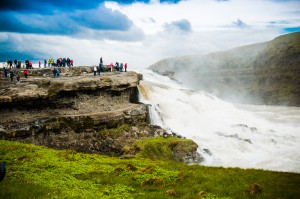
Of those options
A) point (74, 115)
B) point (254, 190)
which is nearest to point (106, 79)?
point (74, 115)

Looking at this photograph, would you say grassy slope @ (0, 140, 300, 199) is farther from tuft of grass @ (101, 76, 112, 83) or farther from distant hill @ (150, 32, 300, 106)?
distant hill @ (150, 32, 300, 106)

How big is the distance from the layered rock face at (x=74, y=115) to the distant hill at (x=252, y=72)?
58.7 m

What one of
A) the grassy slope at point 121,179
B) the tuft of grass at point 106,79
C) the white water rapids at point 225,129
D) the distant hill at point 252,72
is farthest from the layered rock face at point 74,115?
the distant hill at point 252,72

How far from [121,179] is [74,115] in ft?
64.7

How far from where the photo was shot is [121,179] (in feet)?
56.4

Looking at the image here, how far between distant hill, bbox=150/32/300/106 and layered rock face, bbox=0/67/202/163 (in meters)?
58.7

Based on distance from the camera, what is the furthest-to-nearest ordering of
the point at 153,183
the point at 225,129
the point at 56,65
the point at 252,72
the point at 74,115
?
the point at 252,72
the point at 56,65
the point at 225,129
the point at 74,115
the point at 153,183

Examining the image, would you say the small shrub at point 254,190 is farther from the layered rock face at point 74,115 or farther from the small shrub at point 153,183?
the layered rock face at point 74,115

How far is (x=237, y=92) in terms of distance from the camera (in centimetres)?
10362

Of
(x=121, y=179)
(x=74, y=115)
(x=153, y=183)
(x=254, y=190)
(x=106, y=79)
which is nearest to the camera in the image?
(x=254, y=190)

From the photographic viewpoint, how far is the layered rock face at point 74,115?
1255 inches

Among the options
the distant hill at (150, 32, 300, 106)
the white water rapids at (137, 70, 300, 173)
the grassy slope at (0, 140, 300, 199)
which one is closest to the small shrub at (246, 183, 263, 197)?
the grassy slope at (0, 140, 300, 199)

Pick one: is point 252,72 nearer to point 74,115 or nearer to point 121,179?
point 74,115

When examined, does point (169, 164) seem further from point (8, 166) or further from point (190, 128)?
point (190, 128)
